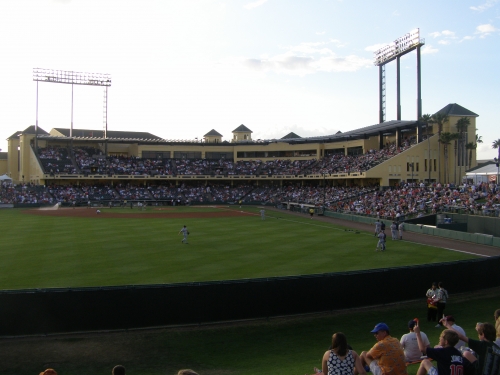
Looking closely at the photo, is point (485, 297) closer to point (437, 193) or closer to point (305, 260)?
point (305, 260)

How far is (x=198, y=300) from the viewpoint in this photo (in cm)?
1398

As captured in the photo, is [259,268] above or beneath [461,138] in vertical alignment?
beneath

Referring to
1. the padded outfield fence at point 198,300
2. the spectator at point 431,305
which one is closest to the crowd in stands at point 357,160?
the padded outfield fence at point 198,300

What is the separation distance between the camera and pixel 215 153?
91812 mm

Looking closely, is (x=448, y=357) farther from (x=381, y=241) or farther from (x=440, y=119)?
(x=440, y=119)

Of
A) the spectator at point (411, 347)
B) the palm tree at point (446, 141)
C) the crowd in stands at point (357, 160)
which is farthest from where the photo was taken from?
the crowd in stands at point (357, 160)

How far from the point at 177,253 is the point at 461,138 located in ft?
154

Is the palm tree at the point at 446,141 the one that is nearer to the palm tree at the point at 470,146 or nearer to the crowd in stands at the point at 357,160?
the palm tree at the point at 470,146

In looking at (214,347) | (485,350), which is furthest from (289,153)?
(485,350)

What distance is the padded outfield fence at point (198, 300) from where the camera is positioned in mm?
12930

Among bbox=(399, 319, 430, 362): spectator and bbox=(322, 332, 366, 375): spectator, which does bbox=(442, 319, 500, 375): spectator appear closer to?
bbox=(322, 332, 366, 375): spectator

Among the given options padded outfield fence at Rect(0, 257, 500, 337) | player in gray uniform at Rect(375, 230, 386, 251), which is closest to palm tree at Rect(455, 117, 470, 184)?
player in gray uniform at Rect(375, 230, 386, 251)

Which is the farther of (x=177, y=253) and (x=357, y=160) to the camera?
(x=357, y=160)

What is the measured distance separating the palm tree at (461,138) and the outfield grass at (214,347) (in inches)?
1950
